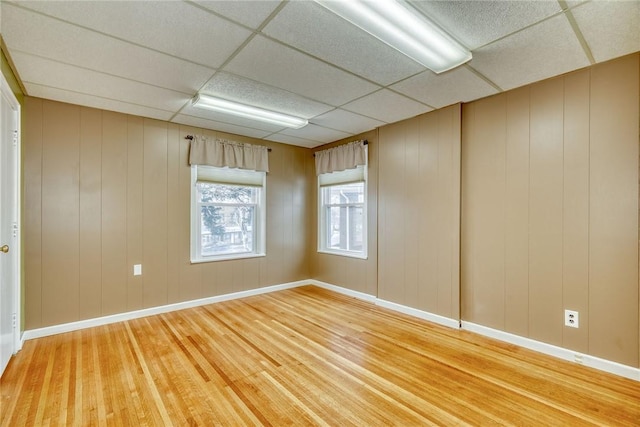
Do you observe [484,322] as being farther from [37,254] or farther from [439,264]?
[37,254]

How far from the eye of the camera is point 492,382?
2.18 meters

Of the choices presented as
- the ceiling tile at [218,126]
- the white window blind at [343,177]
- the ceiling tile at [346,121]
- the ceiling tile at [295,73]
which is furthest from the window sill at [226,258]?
the ceiling tile at [295,73]

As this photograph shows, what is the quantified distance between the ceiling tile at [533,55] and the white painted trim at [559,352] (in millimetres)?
2293

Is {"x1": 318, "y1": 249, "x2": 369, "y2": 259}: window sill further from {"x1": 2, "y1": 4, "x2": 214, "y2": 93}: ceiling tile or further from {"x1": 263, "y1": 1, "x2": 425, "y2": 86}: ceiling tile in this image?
{"x1": 2, "y1": 4, "x2": 214, "y2": 93}: ceiling tile

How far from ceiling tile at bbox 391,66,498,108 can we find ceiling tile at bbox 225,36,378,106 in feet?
1.18

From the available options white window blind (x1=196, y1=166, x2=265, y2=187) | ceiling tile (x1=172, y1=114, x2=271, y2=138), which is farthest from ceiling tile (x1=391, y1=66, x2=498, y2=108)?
white window blind (x1=196, y1=166, x2=265, y2=187)

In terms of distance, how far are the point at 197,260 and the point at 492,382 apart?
347 cm

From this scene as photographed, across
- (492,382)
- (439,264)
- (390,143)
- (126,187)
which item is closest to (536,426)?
(492,382)

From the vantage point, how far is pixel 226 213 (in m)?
4.39

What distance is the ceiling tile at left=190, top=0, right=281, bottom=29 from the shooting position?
1.67 metres

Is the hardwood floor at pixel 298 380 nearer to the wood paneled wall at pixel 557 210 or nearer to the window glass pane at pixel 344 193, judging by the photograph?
the wood paneled wall at pixel 557 210

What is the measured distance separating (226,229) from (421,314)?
112 inches

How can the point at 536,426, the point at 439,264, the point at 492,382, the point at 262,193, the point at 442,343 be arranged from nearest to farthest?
the point at 536,426, the point at 492,382, the point at 442,343, the point at 439,264, the point at 262,193

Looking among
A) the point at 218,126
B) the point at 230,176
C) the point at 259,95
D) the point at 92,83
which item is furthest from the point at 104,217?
the point at 259,95
